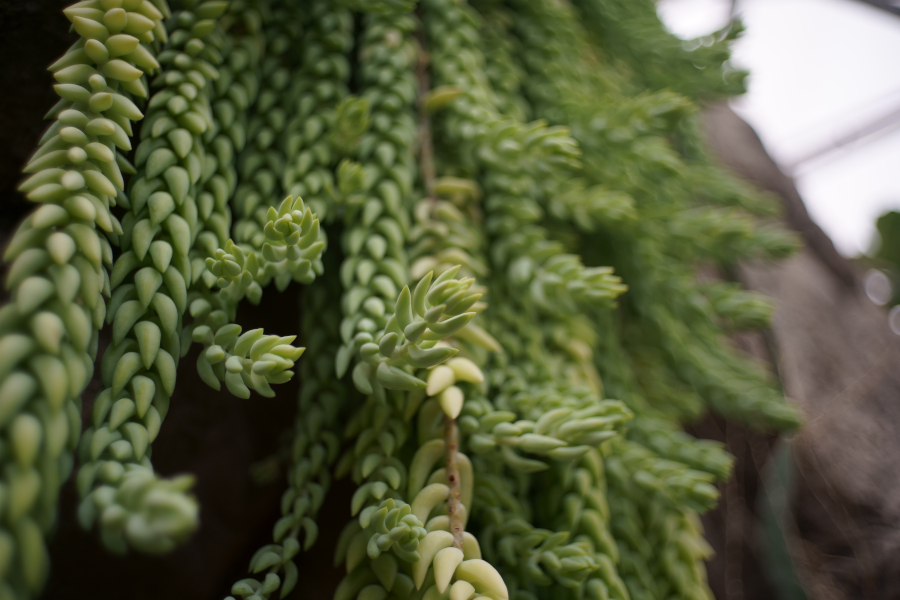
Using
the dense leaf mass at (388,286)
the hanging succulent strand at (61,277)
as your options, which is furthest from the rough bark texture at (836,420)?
the hanging succulent strand at (61,277)

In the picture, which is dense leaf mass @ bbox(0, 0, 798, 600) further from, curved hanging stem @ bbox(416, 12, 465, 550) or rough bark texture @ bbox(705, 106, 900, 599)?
rough bark texture @ bbox(705, 106, 900, 599)

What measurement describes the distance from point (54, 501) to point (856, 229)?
429cm

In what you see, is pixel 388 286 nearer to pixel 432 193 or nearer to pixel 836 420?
pixel 432 193

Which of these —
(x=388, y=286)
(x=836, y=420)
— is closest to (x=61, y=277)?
(x=388, y=286)

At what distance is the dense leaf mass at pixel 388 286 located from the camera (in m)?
0.31

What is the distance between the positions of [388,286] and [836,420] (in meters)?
1.16

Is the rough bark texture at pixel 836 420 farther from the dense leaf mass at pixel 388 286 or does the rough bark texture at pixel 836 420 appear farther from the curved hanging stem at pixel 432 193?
the curved hanging stem at pixel 432 193

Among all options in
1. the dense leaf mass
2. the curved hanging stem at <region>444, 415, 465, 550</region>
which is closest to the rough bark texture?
the dense leaf mass

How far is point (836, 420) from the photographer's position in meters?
1.14

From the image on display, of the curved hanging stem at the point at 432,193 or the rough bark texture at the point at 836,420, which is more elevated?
the curved hanging stem at the point at 432,193

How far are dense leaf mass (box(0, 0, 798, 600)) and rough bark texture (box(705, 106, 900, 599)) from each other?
0.40 m

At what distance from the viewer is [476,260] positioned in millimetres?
568

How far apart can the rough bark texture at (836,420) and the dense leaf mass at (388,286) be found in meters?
0.40

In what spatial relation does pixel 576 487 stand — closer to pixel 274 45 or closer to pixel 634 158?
pixel 634 158
